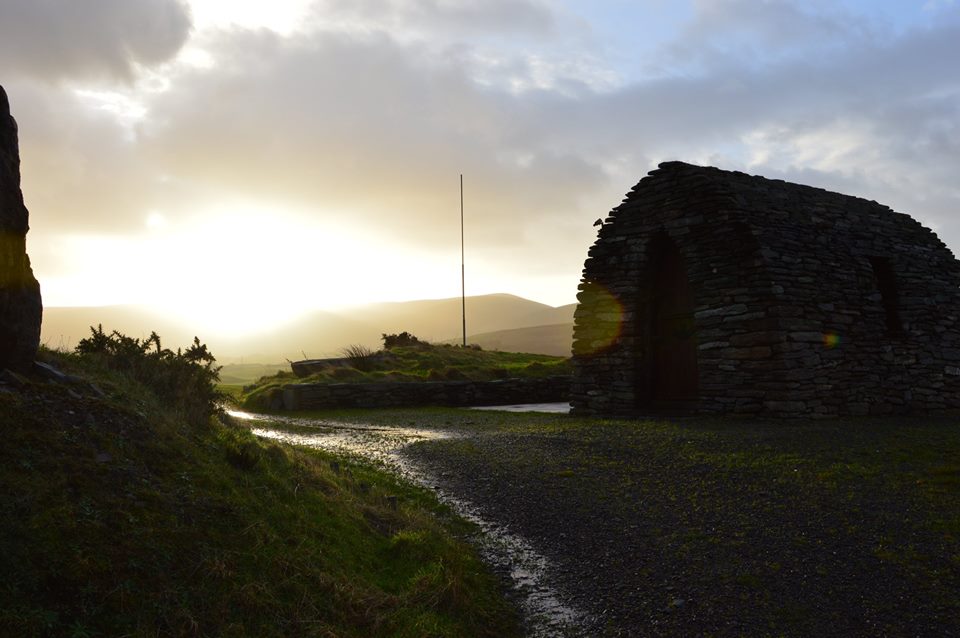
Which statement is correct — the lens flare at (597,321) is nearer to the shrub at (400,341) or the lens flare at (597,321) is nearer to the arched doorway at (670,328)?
the arched doorway at (670,328)

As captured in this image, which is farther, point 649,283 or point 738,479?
point 649,283

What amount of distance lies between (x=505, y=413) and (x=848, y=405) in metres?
8.42

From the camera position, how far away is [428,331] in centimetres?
16712

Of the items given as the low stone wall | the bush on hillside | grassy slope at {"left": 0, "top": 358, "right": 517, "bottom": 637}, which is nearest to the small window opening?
the low stone wall

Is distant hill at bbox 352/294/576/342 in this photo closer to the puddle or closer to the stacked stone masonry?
the stacked stone masonry

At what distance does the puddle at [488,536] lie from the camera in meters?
5.02

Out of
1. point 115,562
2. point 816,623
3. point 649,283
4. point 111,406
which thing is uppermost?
point 649,283

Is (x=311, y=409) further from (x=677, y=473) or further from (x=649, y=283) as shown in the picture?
(x=677, y=473)

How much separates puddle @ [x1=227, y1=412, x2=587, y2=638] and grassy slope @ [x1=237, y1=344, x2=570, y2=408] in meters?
7.69

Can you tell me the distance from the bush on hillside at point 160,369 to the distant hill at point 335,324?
141m

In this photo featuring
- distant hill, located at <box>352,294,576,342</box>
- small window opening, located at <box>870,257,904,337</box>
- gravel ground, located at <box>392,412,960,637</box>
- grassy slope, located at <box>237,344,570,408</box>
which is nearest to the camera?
gravel ground, located at <box>392,412,960,637</box>

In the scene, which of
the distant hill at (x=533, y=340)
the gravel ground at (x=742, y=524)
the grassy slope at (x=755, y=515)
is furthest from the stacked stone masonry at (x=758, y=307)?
the distant hill at (x=533, y=340)

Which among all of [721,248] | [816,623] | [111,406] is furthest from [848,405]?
[111,406]

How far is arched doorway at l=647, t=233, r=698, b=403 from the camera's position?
16141 millimetres
